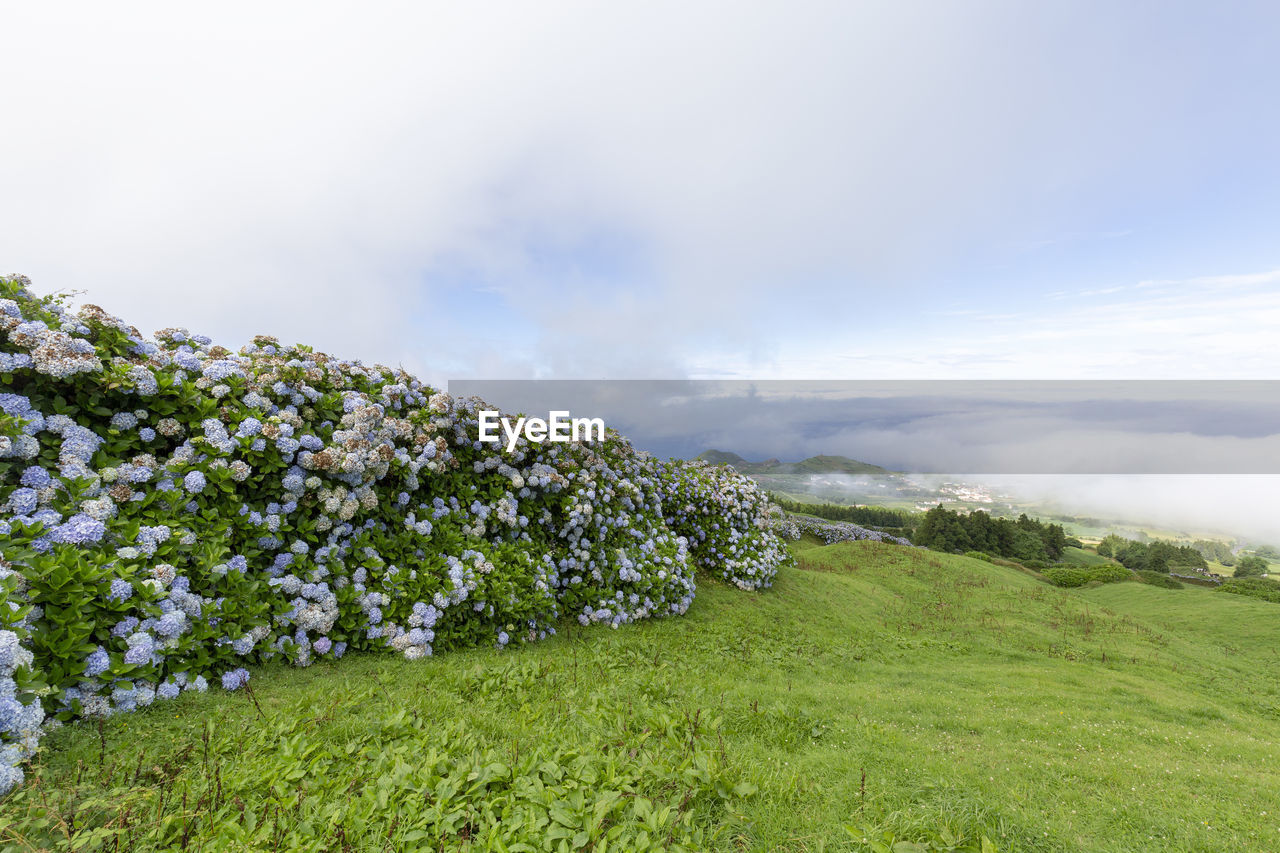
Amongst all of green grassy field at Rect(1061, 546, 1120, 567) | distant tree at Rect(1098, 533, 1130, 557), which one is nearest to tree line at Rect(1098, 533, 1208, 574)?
distant tree at Rect(1098, 533, 1130, 557)

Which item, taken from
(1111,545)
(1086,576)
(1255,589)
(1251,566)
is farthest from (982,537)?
(1111,545)

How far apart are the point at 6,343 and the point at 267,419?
7.55 feet

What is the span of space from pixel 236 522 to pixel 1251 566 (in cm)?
Result: 7507

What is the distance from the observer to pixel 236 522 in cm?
568

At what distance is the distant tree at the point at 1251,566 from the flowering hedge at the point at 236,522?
65.9 m

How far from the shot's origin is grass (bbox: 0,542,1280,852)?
3.15m

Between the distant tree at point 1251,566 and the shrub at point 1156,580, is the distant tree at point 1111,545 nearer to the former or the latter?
the distant tree at point 1251,566

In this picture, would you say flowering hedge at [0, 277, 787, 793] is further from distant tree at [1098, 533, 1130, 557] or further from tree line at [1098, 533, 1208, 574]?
distant tree at [1098, 533, 1130, 557]

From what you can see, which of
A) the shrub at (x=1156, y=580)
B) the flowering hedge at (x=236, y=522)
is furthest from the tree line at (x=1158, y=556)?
the flowering hedge at (x=236, y=522)

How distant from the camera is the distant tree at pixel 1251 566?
45.7 metres

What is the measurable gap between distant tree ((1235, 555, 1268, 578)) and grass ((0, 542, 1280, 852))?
5839 centimetres

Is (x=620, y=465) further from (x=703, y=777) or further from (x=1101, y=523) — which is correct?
(x=1101, y=523)

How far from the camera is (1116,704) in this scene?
7441 mm

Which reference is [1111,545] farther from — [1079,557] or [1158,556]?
[1079,557]
